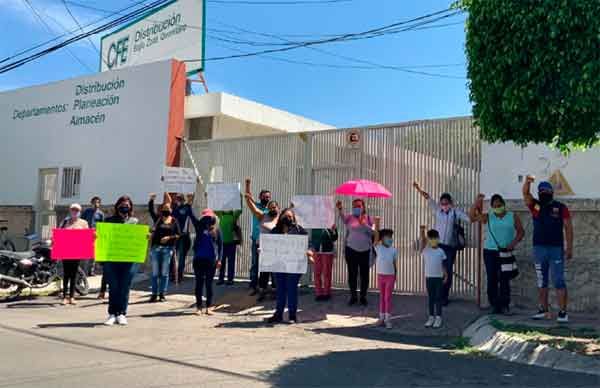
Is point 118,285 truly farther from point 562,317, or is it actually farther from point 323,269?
point 562,317

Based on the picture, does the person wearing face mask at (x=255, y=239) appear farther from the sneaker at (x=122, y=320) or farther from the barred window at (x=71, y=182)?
the barred window at (x=71, y=182)

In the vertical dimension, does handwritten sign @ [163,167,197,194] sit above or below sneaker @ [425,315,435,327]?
above

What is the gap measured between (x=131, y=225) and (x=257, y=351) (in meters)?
3.83

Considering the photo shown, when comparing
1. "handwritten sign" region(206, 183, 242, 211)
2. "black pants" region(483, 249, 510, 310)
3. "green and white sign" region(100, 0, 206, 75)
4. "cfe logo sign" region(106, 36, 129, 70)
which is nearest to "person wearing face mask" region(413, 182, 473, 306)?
"black pants" region(483, 249, 510, 310)

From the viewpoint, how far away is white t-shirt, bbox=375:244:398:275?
32.4 feet

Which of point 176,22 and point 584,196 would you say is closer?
point 584,196

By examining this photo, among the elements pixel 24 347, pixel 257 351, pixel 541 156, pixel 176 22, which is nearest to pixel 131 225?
pixel 24 347

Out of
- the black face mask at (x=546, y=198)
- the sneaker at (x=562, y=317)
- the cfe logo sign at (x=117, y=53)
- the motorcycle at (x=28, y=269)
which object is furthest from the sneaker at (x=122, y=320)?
the cfe logo sign at (x=117, y=53)

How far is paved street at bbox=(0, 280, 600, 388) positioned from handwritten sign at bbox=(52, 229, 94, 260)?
1.00 metres

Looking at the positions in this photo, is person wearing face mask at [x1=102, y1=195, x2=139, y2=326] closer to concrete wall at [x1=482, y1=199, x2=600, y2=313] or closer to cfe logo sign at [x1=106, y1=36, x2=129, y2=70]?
concrete wall at [x1=482, y1=199, x2=600, y2=313]

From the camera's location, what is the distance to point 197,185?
15.8 meters

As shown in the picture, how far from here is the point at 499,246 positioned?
32.8ft

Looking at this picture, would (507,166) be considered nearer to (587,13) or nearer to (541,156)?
(541,156)

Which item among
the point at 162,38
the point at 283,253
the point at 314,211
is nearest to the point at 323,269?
the point at 314,211
